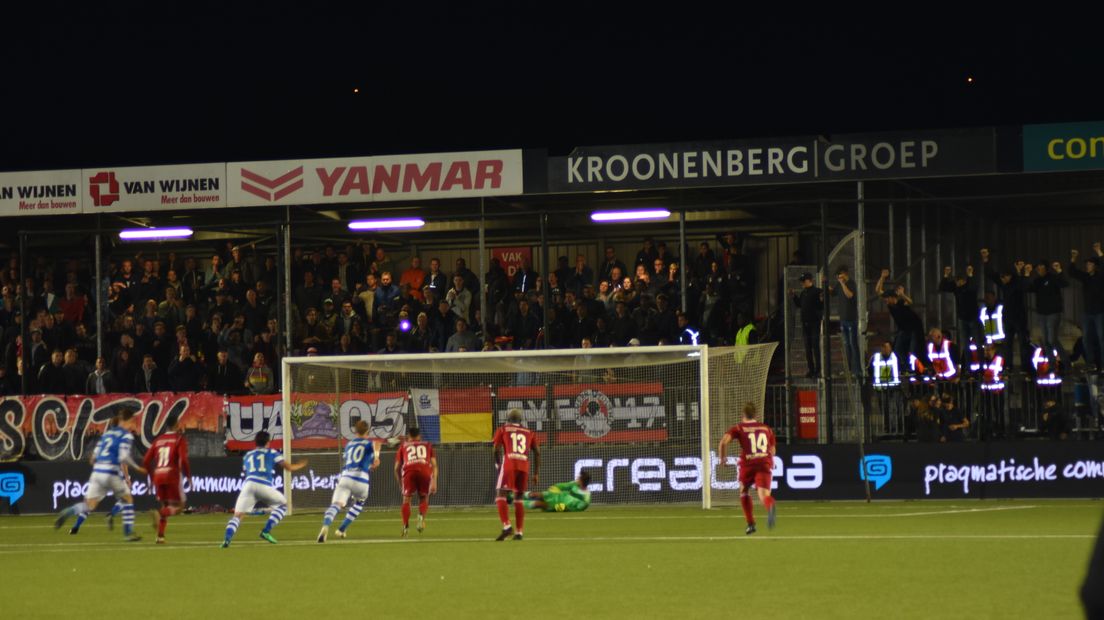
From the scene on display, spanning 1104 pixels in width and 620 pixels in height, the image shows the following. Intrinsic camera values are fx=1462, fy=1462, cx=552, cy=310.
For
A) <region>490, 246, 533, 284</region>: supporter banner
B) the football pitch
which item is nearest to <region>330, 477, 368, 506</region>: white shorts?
the football pitch

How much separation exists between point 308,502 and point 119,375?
4757mm

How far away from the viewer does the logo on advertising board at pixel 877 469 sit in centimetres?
2389

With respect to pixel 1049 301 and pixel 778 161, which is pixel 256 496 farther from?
pixel 1049 301

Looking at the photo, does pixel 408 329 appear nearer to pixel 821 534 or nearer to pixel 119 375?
pixel 119 375

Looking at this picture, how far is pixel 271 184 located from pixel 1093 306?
1477 centimetres

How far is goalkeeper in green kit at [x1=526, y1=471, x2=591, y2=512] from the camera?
2355 cm

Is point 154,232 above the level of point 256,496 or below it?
above

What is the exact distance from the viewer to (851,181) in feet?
85.1

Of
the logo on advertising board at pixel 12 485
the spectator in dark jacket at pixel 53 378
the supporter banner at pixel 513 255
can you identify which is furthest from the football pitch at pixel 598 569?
the supporter banner at pixel 513 255

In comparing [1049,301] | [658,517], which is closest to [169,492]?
[658,517]

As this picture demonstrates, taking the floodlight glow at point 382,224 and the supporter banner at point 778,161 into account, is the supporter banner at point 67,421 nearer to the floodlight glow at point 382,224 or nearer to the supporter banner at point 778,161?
the floodlight glow at point 382,224

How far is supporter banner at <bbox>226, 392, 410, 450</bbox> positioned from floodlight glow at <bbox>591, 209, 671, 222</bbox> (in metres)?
6.51

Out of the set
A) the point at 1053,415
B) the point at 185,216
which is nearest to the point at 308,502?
the point at 185,216

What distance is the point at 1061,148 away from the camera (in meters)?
24.7
